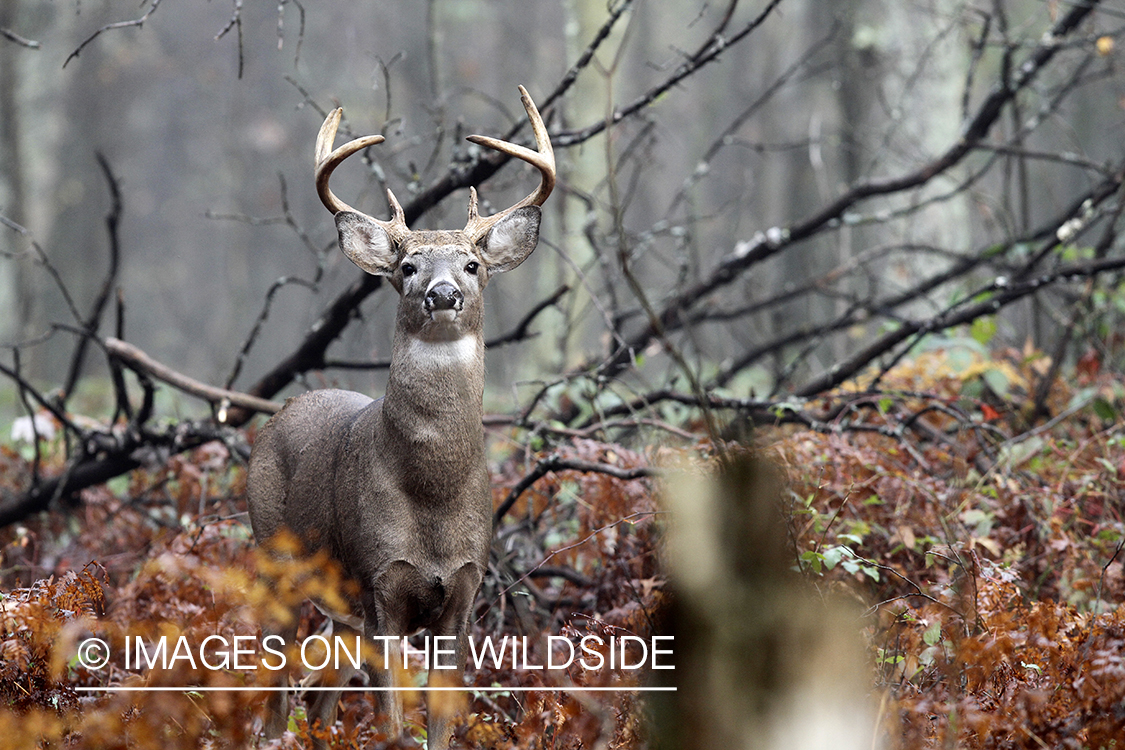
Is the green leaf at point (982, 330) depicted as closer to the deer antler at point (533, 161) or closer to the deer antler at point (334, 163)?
the deer antler at point (533, 161)

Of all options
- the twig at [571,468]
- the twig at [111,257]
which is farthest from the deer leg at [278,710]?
the twig at [111,257]

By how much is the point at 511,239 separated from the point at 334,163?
684mm

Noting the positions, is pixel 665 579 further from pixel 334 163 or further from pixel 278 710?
pixel 334 163

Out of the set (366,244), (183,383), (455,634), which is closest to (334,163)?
(366,244)

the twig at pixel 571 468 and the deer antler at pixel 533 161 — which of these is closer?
the deer antler at pixel 533 161

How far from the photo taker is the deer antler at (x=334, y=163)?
362cm

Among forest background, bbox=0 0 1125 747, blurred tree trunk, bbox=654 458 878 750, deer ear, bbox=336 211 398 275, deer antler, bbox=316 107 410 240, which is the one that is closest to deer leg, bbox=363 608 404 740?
forest background, bbox=0 0 1125 747

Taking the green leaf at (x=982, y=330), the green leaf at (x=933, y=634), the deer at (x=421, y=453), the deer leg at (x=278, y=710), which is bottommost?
the deer leg at (x=278, y=710)

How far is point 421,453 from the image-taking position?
11.5 feet

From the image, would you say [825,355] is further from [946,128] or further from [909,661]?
[909,661]

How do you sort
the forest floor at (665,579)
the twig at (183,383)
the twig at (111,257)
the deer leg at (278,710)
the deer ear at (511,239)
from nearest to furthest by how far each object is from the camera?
the forest floor at (665,579) < the deer ear at (511,239) < the deer leg at (278,710) < the twig at (183,383) < the twig at (111,257)

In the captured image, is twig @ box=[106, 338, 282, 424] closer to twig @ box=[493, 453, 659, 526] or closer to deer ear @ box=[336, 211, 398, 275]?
twig @ box=[493, 453, 659, 526]

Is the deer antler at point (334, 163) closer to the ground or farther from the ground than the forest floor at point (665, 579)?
farther from the ground

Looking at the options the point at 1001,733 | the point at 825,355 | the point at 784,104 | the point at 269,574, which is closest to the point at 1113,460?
the point at 1001,733
